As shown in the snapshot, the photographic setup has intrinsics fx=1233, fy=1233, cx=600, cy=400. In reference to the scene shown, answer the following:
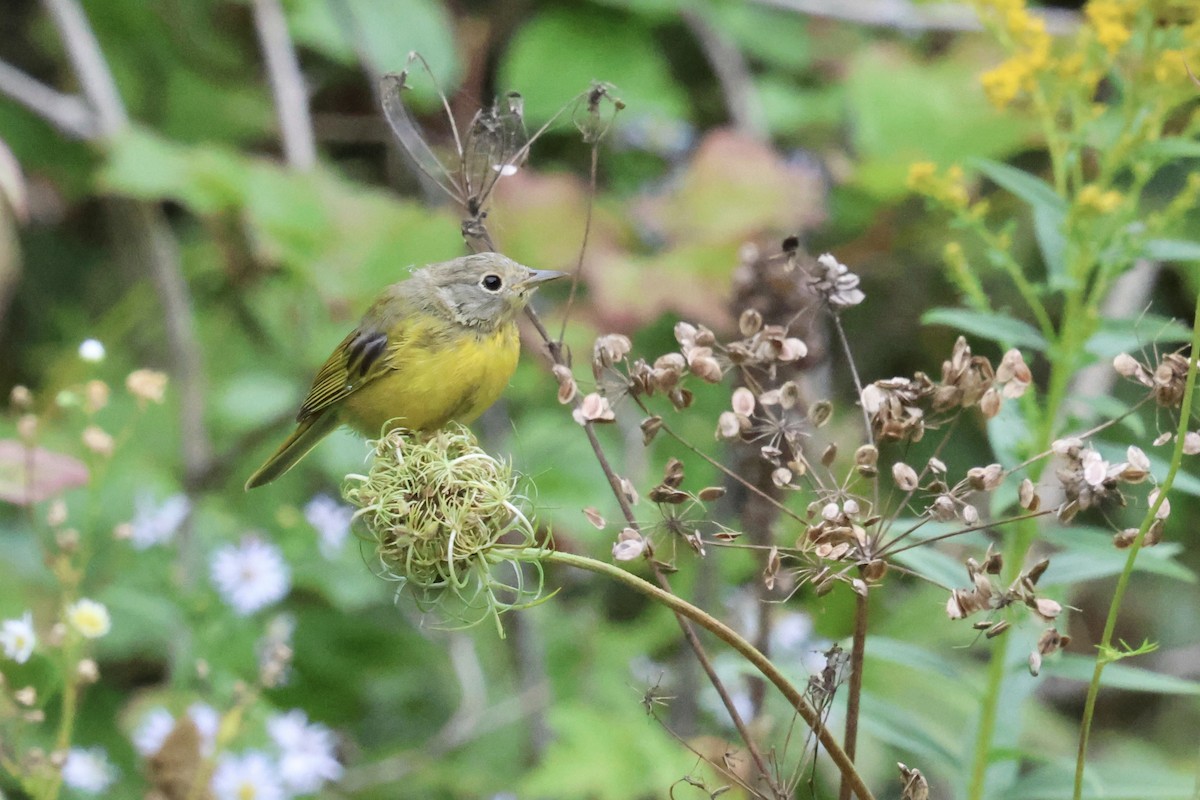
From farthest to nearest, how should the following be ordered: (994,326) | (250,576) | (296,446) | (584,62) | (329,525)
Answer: (584,62), (329,525), (250,576), (296,446), (994,326)

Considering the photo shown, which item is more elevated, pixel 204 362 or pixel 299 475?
pixel 204 362

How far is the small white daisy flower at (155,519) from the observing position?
321cm

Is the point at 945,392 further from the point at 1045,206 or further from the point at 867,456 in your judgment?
the point at 1045,206

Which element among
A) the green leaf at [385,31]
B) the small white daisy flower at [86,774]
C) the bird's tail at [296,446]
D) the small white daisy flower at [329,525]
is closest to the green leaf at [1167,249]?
the bird's tail at [296,446]

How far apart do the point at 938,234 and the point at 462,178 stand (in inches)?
112

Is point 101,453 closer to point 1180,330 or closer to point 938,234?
point 1180,330

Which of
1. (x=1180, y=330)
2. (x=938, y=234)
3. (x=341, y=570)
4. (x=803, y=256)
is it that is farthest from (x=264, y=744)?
(x=938, y=234)

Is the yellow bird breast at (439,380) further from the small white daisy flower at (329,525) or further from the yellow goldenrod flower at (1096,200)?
the yellow goldenrod flower at (1096,200)

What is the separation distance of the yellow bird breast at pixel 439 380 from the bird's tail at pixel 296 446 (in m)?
0.28

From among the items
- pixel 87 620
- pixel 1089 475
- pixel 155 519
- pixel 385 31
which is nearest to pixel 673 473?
pixel 1089 475

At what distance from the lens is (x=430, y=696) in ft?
13.4

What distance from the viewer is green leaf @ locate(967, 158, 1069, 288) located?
2098 mm

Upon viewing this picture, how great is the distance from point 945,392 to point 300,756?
2.04m

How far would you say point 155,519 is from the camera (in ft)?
10.8
